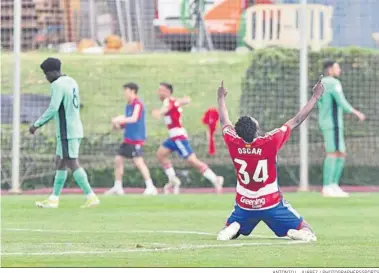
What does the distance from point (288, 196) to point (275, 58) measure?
3905 millimetres

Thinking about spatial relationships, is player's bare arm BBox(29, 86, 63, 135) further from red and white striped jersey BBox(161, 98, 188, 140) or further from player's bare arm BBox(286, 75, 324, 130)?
player's bare arm BBox(286, 75, 324, 130)

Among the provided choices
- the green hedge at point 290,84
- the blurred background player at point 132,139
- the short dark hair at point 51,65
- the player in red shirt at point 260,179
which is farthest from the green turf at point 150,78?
the player in red shirt at point 260,179

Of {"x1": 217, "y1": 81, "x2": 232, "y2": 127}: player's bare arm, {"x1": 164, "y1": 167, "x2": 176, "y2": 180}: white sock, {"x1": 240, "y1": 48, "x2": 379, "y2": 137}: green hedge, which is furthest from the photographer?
{"x1": 240, "y1": 48, "x2": 379, "y2": 137}: green hedge

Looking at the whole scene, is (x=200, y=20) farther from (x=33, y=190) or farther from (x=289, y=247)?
(x=289, y=247)

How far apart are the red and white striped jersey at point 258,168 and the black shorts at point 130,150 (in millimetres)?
9635

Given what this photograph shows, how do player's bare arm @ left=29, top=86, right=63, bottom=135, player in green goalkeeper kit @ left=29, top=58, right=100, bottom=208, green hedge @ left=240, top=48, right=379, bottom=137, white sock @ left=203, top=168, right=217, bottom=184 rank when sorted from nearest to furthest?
1. player's bare arm @ left=29, top=86, right=63, bottom=135
2. player in green goalkeeper kit @ left=29, top=58, right=100, bottom=208
3. white sock @ left=203, top=168, right=217, bottom=184
4. green hedge @ left=240, top=48, right=379, bottom=137

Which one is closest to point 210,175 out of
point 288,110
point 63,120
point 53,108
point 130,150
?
point 130,150

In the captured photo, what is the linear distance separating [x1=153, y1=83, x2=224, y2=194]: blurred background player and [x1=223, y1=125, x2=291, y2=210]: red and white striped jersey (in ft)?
29.7

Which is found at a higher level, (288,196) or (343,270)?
(343,270)

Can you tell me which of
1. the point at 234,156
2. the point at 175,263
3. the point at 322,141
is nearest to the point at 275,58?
the point at 322,141

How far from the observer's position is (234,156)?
475 inches

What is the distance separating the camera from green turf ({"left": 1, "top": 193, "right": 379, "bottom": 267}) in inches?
392

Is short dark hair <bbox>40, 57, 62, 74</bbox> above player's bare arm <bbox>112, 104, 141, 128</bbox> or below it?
above

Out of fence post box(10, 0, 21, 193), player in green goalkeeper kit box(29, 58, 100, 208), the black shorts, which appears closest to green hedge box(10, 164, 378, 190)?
fence post box(10, 0, 21, 193)
